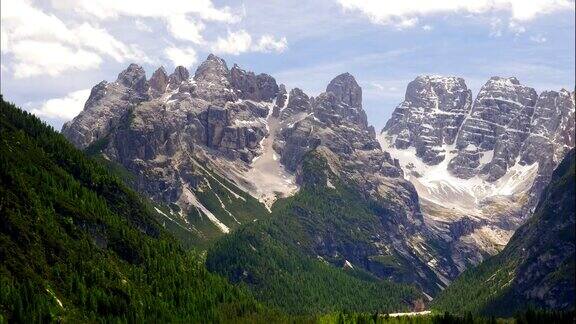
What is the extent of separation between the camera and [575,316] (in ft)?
225

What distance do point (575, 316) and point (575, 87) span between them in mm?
19850

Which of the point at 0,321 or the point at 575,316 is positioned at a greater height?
the point at 575,316

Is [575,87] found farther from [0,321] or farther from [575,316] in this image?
[0,321]

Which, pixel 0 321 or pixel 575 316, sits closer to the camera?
pixel 575 316

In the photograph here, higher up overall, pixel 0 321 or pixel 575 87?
pixel 575 87

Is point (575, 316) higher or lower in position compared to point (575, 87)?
lower

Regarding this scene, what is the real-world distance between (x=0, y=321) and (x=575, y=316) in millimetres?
162001

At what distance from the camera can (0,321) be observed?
7751 inches

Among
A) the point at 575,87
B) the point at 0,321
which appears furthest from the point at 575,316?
the point at 0,321

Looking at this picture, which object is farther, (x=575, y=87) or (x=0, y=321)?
(x=0, y=321)

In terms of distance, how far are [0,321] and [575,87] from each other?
165339mm

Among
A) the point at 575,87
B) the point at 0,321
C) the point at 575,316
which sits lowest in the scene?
the point at 0,321
